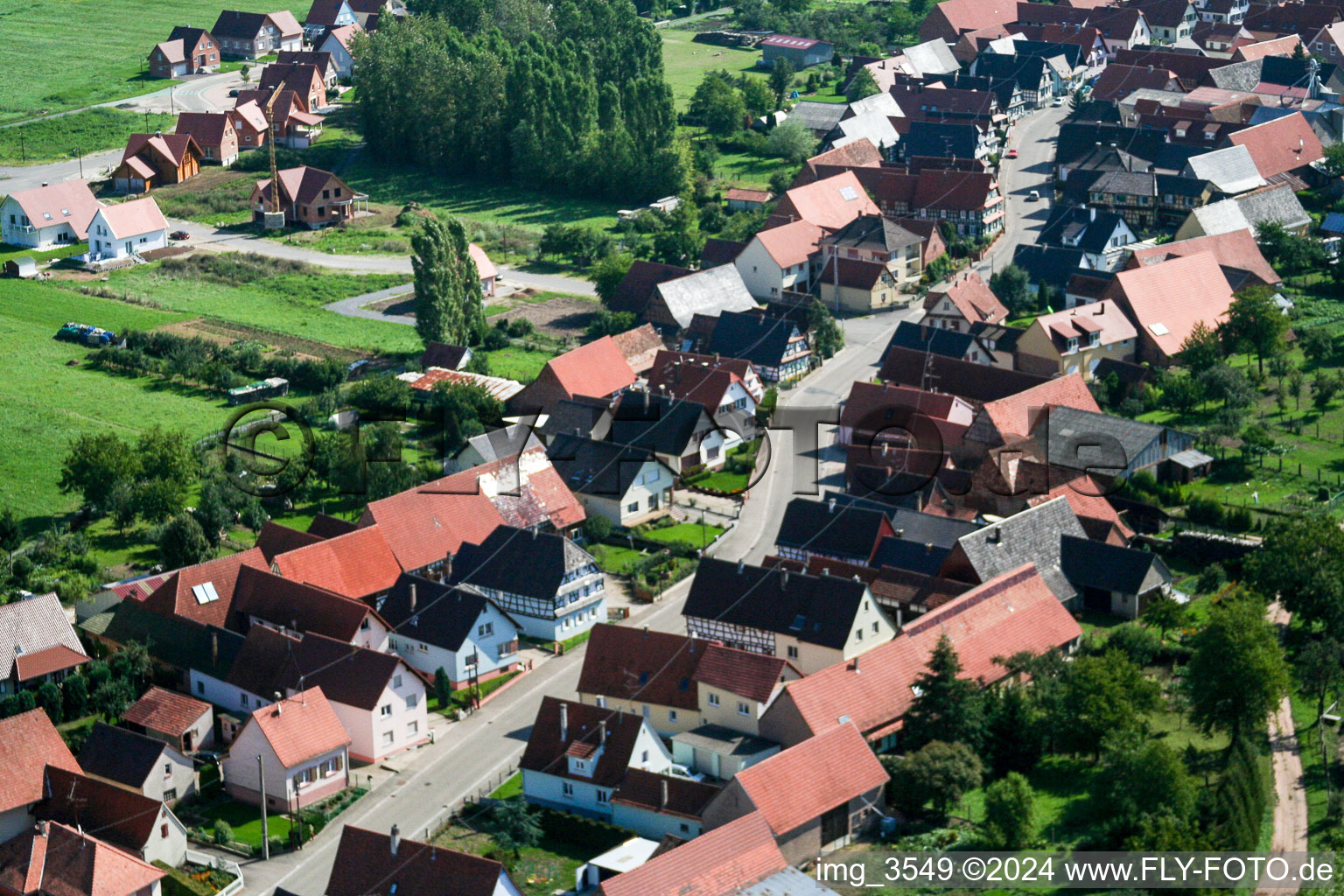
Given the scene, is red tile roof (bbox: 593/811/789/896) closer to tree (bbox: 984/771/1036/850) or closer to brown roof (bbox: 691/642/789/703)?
tree (bbox: 984/771/1036/850)

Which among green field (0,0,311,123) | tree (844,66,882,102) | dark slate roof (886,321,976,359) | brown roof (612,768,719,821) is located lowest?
brown roof (612,768,719,821)

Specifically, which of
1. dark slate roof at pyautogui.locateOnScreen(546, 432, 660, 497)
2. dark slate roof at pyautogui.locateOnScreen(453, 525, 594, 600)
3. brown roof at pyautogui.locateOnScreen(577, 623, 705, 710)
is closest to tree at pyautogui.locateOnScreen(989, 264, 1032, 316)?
dark slate roof at pyautogui.locateOnScreen(546, 432, 660, 497)

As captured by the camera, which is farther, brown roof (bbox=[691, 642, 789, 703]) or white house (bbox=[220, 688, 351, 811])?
brown roof (bbox=[691, 642, 789, 703])

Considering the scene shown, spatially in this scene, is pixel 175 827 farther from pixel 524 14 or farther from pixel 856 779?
pixel 524 14

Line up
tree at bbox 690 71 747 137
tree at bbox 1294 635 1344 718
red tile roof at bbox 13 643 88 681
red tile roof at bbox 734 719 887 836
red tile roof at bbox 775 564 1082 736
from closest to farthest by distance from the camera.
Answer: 1. red tile roof at bbox 734 719 887 836
2. red tile roof at bbox 775 564 1082 736
3. tree at bbox 1294 635 1344 718
4. red tile roof at bbox 13 643 88 681
5. tree at bbox 690 71 747 137

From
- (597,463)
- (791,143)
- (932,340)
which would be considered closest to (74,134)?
(791,143)

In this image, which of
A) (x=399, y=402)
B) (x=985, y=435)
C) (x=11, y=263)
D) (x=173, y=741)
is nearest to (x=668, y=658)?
(x=173, y=741)

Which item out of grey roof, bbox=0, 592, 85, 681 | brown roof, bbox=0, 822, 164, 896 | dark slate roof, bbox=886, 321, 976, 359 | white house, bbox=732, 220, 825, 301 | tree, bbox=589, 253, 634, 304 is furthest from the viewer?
white house, bbox=732, 220, 825, 301
